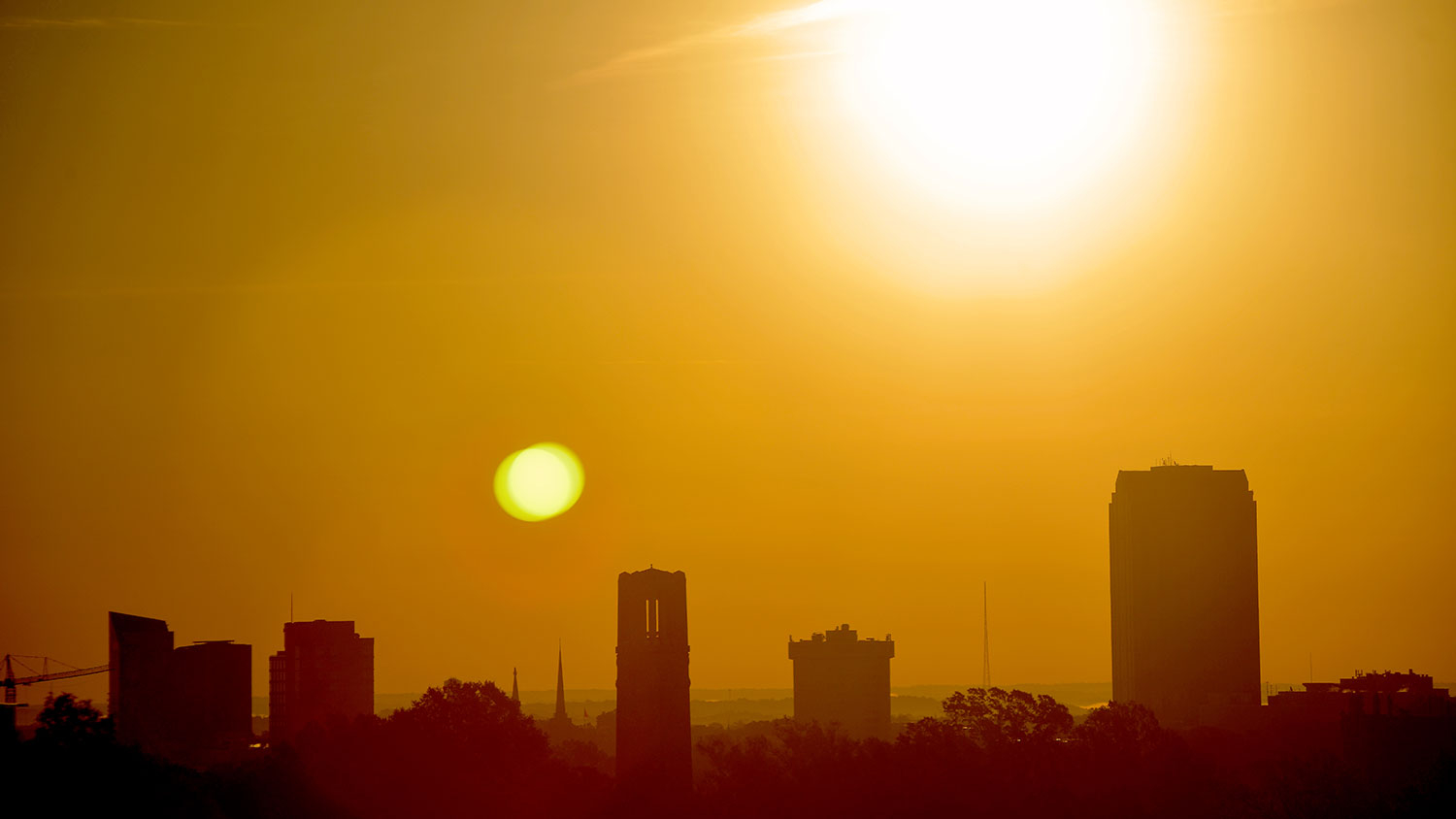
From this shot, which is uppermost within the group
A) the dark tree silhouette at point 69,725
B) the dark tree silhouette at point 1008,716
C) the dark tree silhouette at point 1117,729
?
the dark tree silhouette at point 69,725

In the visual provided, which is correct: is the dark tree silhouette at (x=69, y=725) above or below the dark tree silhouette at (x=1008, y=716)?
above

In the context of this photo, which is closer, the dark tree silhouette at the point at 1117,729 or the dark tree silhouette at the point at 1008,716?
the dark tree silhouette at the point at 1117,729

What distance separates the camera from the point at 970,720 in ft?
535

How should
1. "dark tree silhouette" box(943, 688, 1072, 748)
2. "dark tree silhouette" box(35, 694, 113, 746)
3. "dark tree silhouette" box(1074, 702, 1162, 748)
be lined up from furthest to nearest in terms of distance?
"dark tree silhouette" box(943, 688, 1072, 748) → "dark tree silhouette" box(1074, 702, 1162, 748) → "dark tree silhouette" box(35, 694, 113, 746)

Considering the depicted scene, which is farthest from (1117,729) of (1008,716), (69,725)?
(69,725)

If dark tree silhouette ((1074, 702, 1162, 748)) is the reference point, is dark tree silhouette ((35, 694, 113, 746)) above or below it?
above

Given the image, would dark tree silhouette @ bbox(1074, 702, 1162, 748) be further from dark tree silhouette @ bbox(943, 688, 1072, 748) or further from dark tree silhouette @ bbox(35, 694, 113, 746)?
dark tree silhouette @ bbox(35, 694, 113, 746)

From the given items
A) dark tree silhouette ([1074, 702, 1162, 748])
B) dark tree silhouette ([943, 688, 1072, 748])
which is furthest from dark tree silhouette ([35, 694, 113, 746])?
dark tree silhouette ([1074, 702, 1162, 748])

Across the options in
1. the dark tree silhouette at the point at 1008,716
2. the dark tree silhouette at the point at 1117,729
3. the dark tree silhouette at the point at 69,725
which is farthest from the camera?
the dark tree silhouette at the point at 1008,716

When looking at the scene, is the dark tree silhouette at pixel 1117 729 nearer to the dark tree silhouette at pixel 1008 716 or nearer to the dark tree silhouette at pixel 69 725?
the dark tree silhouette at pixel 1008 716

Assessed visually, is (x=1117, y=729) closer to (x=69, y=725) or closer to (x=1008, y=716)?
(x=1008, y=716)

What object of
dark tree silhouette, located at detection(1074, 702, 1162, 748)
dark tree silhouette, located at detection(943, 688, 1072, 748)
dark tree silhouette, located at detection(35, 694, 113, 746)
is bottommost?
dark tree silhouette, located at detection(1074, 702, 1162, 748)

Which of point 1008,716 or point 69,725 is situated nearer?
point 69,725

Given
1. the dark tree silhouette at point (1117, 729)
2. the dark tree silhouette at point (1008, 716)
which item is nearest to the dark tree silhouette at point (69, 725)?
the dark tree silhouette at point (1008, 716)
